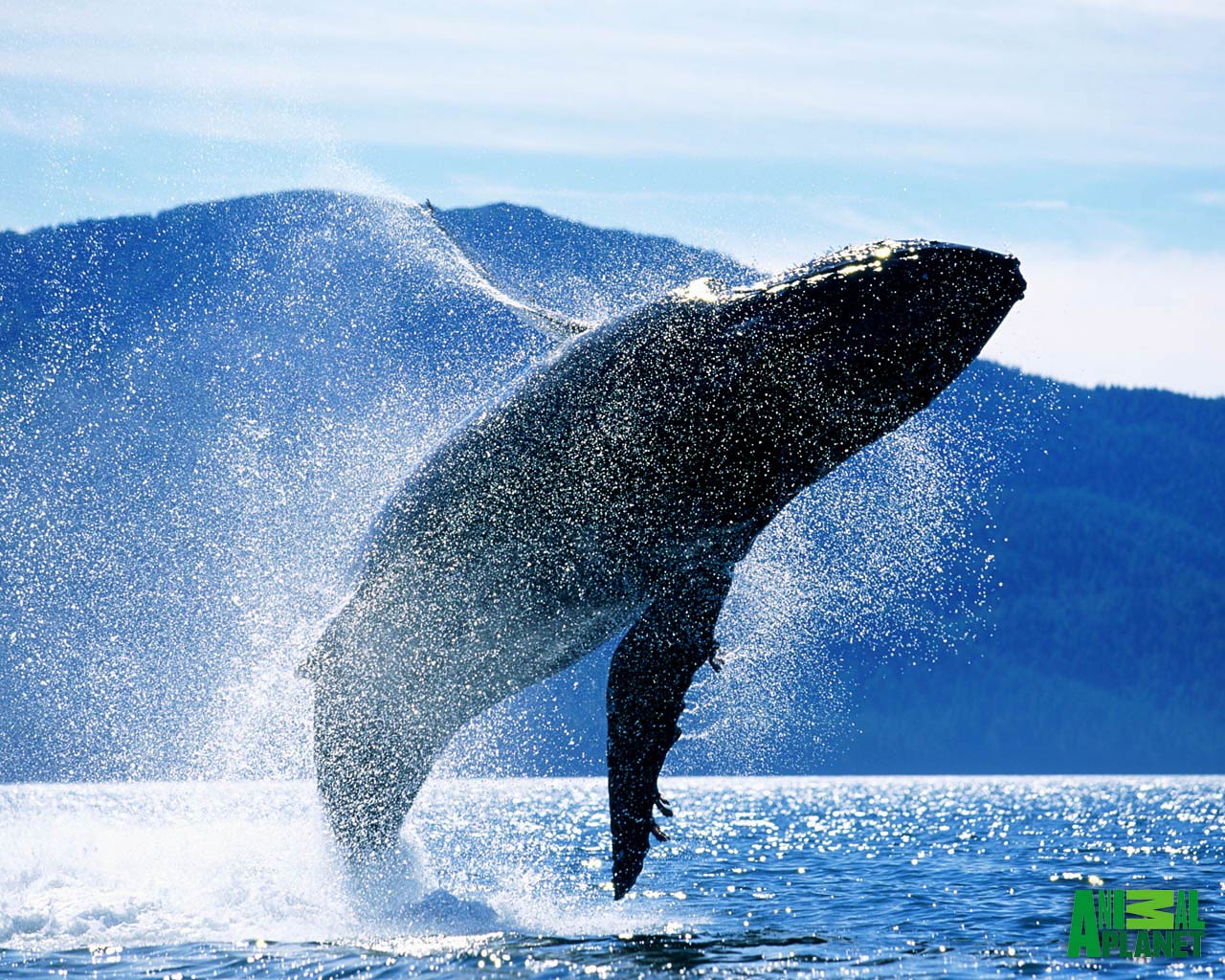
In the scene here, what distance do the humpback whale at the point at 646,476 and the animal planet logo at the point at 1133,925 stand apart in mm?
5257

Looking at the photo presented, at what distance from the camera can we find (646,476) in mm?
11211

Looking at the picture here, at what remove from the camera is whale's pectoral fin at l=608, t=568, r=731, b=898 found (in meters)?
11.2

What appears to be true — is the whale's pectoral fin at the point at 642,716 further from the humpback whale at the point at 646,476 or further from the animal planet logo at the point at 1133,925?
the animal planet logo at the point at 1133,925

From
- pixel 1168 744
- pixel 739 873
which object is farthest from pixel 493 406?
pixel 1168 744

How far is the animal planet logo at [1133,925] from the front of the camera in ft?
46.5

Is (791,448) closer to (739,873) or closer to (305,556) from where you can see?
(739,873)

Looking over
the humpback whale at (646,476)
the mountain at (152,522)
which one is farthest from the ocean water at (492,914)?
the mountain at (152,522)

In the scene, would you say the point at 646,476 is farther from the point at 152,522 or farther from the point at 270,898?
the point at 152,522

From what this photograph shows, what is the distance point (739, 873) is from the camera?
22.5m

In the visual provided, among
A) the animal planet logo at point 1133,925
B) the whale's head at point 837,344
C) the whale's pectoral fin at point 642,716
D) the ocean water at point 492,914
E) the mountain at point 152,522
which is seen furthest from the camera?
the mountain at point 152,522

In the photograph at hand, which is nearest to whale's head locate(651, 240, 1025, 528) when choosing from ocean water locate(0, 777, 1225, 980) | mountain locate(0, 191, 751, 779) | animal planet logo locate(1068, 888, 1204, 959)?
ocean water locate(0, 777, 1225, 980)

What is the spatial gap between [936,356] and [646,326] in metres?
2.15

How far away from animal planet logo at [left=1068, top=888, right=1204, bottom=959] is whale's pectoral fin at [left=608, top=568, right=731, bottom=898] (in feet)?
15.5

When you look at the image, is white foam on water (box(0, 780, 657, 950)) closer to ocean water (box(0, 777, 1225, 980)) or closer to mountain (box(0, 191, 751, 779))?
ocean water (box(0, 777, 1225, 980))
